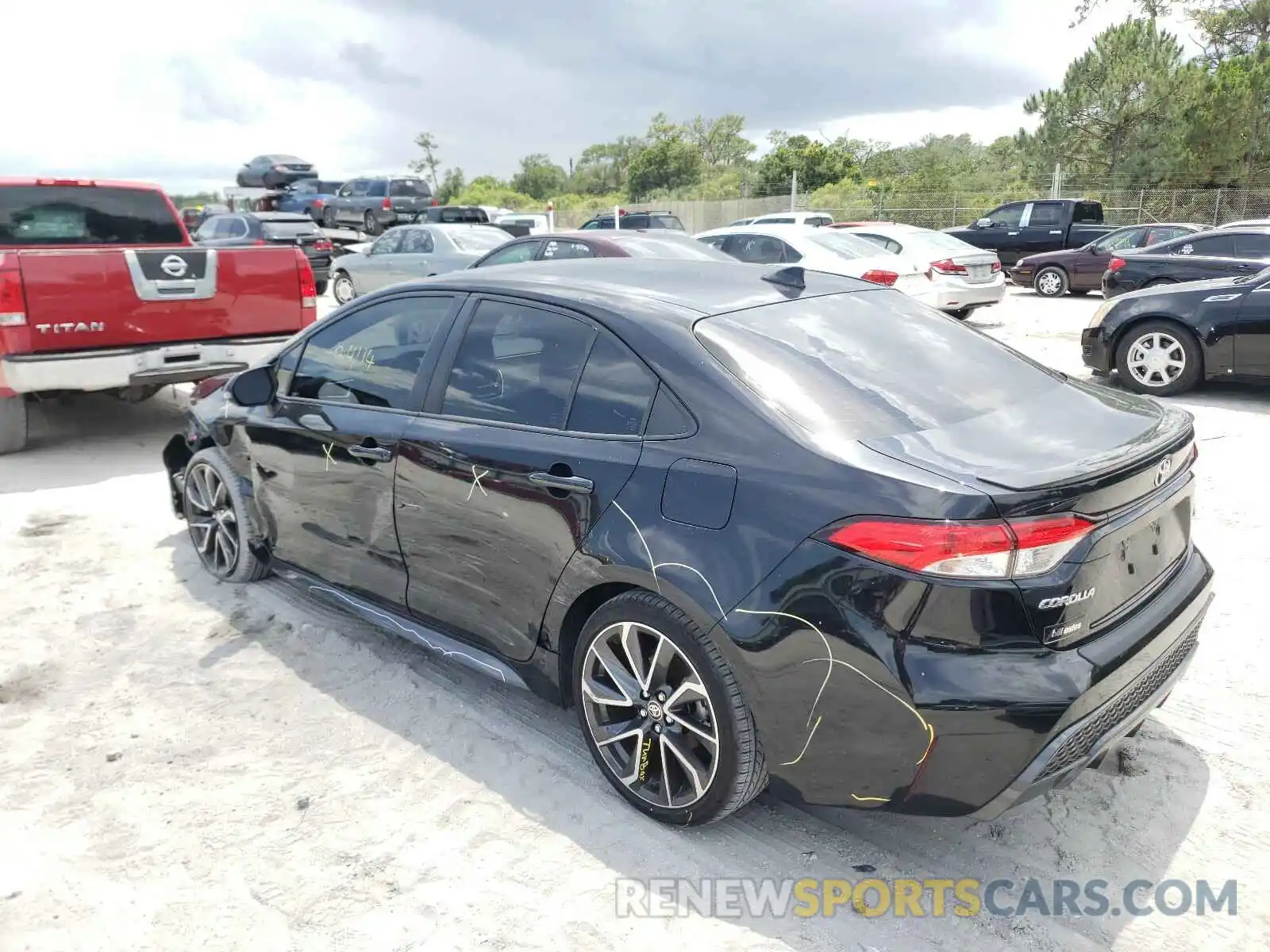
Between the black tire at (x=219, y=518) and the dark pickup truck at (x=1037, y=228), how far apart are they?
1871cm

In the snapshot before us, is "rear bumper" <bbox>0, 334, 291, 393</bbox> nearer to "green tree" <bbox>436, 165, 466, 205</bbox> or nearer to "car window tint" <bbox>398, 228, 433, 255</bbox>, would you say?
"car window tint" <bbox>398, 228, 433, 255</bbox>

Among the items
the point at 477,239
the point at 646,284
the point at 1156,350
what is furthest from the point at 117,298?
the point at 1156,350

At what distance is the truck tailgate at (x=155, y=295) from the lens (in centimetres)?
666

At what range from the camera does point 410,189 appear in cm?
3072

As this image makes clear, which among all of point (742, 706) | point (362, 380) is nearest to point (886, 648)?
point (742, 706)

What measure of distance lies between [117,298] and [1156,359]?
8713mm

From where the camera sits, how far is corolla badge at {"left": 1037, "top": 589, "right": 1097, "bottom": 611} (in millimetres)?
2357

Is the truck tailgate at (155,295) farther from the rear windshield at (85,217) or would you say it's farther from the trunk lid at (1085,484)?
the trunk lid at (1085,484)

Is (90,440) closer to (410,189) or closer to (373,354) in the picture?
(373,354)

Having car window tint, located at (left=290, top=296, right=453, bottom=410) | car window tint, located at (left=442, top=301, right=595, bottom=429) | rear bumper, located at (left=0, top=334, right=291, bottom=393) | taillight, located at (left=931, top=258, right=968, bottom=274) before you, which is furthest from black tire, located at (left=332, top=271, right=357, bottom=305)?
car window tint, located at (left=442, top=301, right=595, bottom=429)

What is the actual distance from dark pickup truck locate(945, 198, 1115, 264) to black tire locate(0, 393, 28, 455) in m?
18.3

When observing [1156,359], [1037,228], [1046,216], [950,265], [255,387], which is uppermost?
[1046,216]

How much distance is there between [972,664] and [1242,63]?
4007 centimetres

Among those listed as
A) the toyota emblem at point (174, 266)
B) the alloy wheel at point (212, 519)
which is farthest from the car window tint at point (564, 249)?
the alloy wheel at point (212, 519)
